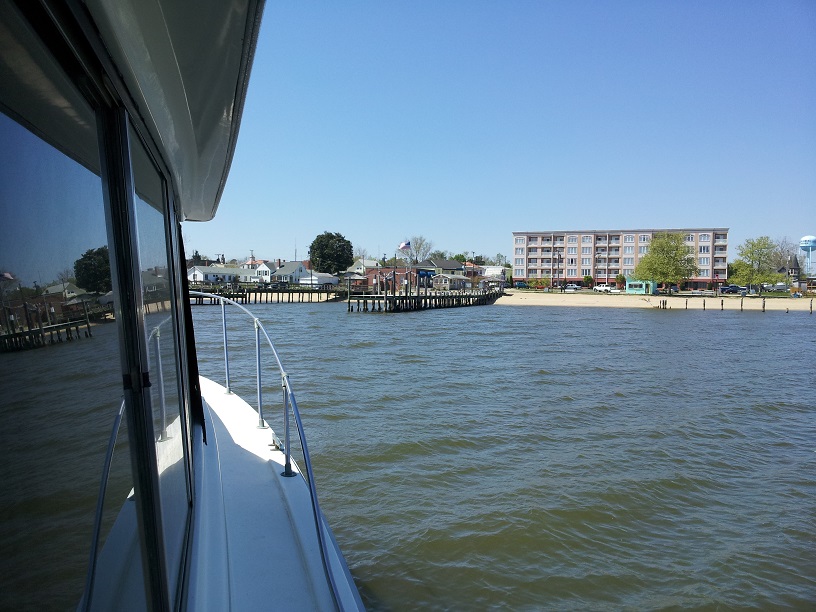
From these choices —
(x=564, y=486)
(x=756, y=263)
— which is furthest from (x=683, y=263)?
(x=564, y=486)

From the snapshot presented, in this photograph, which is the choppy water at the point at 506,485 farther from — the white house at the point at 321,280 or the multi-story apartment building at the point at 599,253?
the multi-story apartment building at the point at 599,253

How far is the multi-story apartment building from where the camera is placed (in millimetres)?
82438

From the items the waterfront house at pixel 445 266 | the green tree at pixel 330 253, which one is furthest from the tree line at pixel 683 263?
the green tree at pixel 330 253

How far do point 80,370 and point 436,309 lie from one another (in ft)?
153

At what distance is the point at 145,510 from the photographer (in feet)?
4.14

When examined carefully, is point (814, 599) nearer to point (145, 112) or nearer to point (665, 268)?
point (145, 112)

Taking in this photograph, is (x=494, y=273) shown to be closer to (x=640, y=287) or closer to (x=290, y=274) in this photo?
(x=640, y=287)

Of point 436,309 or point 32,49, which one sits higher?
point 32,49

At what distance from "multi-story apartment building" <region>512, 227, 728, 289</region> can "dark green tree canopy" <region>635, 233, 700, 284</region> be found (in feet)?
46.6

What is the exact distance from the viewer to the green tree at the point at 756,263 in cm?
6756

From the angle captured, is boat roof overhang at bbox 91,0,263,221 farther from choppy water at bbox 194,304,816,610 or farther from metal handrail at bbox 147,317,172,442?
choppy water at bbox 194,304,816,610

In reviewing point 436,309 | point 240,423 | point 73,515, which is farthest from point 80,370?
point 436,309

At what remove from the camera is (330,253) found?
86750 mm

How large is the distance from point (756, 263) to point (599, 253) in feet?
76.3
